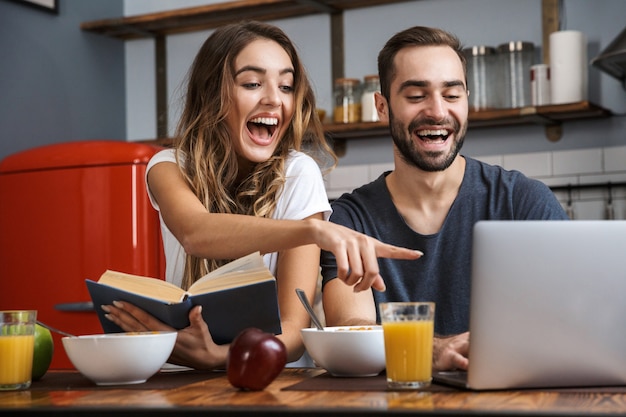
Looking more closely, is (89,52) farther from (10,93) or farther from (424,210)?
(424,210)

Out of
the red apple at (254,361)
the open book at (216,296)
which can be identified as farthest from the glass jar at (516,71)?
the red apple at (254,361)

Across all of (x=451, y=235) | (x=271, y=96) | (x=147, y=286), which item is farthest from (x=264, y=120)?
(x=147, y=286)

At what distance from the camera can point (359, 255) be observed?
56.5 inches

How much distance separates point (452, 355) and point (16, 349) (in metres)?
0.70

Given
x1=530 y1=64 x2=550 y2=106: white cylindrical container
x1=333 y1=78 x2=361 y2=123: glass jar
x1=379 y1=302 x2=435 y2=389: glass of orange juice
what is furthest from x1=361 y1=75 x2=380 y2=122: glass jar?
x1=379 y1=302 x2=435 y2=389: glass of orange juice

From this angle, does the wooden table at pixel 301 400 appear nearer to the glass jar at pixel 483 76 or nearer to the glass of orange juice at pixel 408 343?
the glass of orange juice at pixel 408 343

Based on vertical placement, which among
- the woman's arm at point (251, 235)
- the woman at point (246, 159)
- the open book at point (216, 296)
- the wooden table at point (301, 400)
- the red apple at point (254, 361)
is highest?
the woman at point (246, 159)

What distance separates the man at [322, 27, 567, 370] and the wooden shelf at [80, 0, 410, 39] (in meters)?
1.87

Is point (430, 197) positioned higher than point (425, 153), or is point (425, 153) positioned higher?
point (425, 153)

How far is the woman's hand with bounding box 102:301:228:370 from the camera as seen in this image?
1623mm

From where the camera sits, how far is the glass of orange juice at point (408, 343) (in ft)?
4.22

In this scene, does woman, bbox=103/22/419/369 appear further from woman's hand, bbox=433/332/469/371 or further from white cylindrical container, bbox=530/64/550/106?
white cylindrical container, bbox=530/64/550/106

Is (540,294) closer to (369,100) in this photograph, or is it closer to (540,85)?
(540,85)

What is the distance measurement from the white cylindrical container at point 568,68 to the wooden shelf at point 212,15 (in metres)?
0.84
